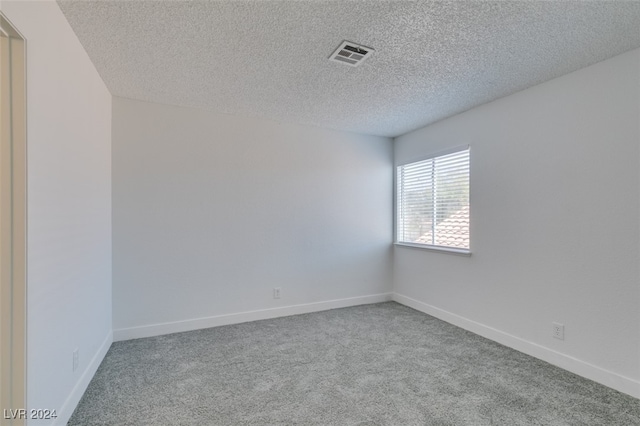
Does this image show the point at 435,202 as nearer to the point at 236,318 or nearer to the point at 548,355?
the point at 548,355

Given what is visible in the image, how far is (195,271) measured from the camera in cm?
341

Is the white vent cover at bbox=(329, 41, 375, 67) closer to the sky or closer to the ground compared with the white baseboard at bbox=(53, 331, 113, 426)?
closer to the sky

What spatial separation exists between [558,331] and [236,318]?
3212 millimetres

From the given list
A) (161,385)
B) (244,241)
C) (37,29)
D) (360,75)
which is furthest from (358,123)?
(161,385)

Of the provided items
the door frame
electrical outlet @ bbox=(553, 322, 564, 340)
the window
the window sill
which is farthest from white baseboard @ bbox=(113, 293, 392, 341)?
electrical outlet @ bbox=(553, 322, 564, 340)

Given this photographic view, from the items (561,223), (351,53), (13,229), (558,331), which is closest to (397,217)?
(561,223)

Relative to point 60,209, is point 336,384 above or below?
below

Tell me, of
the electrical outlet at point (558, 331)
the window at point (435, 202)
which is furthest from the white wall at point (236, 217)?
the electrical outlet at point (558, 331)

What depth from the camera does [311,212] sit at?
13.3 ft

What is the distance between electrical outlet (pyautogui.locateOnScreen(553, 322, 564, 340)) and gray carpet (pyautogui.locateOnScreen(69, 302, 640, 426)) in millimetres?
276

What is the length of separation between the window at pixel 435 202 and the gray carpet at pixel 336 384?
117 centimetres

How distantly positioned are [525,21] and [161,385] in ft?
11.6

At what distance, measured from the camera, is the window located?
3518mm

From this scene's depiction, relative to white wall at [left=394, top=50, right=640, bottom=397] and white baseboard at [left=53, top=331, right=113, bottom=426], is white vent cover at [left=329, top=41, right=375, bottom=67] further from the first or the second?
white baseboard at [left=53, top=331, right=113, bottom=426]
